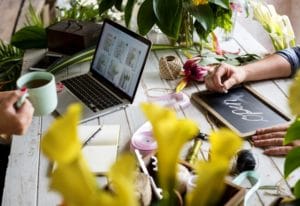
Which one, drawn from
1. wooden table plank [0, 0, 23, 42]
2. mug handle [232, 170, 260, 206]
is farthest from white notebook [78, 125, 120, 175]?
wooden table plank [0, 0, 23, 42]

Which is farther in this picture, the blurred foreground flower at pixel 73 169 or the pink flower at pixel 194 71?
the pink flower at pixel 194 71

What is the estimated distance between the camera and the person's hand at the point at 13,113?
1.04 metres

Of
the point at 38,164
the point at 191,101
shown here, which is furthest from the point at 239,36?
the point at 38,164

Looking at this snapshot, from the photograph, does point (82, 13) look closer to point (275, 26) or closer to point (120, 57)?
point (120, 57)

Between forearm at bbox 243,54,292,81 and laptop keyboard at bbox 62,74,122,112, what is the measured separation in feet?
1.56

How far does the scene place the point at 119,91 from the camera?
1405 millimetres

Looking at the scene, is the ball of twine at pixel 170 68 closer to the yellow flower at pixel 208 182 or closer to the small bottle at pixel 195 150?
the small bottle at pixel 195 150

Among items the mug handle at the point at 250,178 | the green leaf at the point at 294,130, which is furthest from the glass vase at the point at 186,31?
the green leaf at the point at 294,130

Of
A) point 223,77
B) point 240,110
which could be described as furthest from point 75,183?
point 223,77

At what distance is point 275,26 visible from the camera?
1732 millimetres

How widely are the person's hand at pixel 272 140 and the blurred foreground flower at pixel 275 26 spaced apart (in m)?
0.60

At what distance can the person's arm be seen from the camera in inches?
55.9

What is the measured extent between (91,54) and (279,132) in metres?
0.79

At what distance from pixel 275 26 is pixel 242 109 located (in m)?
0.56
